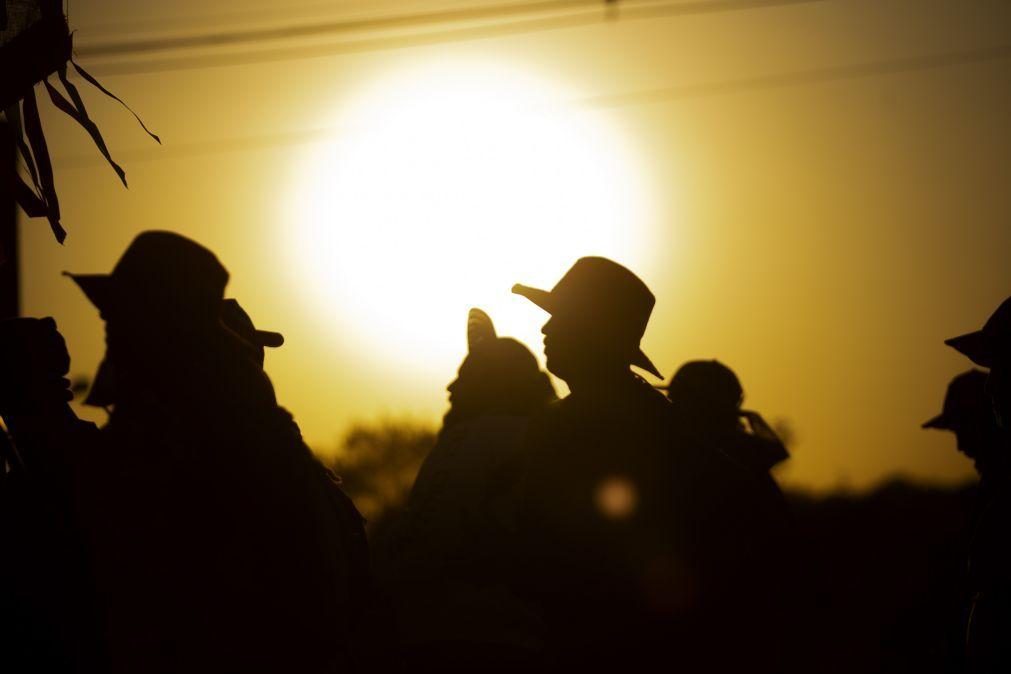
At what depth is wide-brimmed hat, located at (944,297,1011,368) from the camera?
207 inches

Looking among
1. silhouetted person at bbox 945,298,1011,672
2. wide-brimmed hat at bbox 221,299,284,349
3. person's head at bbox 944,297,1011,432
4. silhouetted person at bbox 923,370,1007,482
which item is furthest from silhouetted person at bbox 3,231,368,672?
silhouetted person at bbox 923,370,1007,482

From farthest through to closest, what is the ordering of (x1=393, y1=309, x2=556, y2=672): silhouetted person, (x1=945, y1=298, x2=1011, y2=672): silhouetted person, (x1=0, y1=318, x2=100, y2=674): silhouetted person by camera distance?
(x1=393, y1=309, x2=556, y2=672): silhouetted person, (x1=945, y1=298, x2=1011, y2=672): silhouetted person, (x1=0, y1=318, x2=100, y2=674): silhouetted person

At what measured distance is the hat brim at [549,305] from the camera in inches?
224

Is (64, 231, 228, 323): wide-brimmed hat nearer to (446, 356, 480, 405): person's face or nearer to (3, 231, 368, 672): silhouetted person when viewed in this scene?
(3, 231, 368, 672): silhouetted person

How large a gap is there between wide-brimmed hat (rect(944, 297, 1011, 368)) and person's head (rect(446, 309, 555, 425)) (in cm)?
260

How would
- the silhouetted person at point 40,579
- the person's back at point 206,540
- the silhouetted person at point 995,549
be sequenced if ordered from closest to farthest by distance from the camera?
the person's back at point 206,540, the silhouetted person at point 40,579, the silhouetted person at point 995,549

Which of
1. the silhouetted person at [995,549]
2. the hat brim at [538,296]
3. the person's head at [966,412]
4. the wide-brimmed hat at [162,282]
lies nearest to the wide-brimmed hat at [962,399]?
the person's head at [966,412]

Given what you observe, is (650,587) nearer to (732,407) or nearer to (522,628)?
(522,628)

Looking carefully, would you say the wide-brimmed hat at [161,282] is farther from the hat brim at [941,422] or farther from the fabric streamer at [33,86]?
the hat brim at [941,422]

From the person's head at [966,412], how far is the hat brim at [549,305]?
8.78 feet

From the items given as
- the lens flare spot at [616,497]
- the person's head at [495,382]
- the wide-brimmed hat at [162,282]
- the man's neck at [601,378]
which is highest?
the wide-brimmed hat at [162,282]

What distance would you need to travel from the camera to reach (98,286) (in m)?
4.23

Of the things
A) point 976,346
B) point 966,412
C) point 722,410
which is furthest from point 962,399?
point 976,346

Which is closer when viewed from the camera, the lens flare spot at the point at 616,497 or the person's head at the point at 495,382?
the lens flare spot at the point at 616,497
